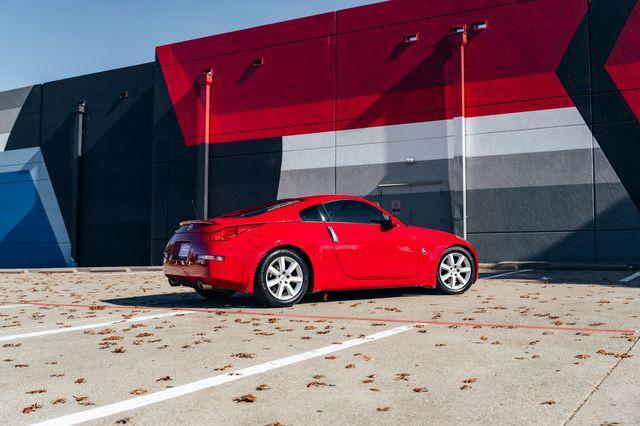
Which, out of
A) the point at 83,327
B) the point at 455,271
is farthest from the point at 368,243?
the point at 83,327

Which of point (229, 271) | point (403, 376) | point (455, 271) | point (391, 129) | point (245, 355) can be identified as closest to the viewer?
point (403, 376)

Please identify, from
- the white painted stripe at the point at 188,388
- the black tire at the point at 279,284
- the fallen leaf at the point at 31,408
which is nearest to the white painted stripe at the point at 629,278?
the black tire at the point at 279,284

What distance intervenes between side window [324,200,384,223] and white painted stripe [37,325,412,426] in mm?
3184

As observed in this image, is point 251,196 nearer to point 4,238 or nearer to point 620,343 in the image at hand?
point 4,238

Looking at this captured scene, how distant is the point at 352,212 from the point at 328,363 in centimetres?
419

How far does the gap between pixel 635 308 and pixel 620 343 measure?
2552 millimetres

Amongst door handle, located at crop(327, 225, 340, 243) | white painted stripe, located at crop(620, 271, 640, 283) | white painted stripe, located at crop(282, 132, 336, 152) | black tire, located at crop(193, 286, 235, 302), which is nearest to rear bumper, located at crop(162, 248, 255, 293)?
door handle, located at crop(327, 225, 340, 243)

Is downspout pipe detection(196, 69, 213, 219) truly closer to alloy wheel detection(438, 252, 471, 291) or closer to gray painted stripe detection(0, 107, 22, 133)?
gray painted stripe detection(0, 107, 22, 133)

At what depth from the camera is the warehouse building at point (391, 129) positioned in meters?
16.5

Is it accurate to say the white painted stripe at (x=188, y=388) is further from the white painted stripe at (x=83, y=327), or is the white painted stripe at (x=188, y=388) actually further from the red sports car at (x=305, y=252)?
the white painted stripe at (x=83, y=327)

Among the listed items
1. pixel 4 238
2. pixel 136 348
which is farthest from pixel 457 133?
pixel 4 238

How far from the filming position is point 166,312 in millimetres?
7645

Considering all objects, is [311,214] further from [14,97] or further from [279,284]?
[14,97]

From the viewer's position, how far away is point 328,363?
452cm
